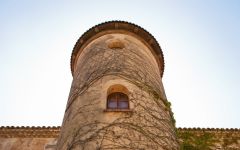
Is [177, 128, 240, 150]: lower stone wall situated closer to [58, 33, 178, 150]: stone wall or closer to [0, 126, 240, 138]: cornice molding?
[58, 33, 178, 150]: stone wall

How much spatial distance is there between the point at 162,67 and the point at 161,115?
5.25 meters

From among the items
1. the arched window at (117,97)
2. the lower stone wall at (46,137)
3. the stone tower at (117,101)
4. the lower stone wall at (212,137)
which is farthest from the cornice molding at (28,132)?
the lower stone wall at (212,137)

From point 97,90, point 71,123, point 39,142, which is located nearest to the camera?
point 71,123

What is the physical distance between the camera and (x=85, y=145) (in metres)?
6.76

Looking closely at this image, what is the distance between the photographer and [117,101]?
8.55 metres

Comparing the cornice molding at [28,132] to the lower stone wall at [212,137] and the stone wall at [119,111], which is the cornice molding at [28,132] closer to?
the stone wall at [119,111]

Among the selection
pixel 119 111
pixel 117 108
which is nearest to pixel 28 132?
pixel 117 108

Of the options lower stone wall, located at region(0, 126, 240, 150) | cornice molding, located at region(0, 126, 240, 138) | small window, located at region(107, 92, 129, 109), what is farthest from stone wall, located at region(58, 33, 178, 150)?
cornice molding, located at region(0, 126, 240, 138)

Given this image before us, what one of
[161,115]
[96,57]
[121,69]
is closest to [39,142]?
[96,57]

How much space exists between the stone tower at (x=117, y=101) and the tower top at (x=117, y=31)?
0.13ft

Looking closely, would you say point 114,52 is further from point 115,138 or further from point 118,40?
point 115,138

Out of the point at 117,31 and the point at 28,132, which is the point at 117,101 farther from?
the point at 28,132

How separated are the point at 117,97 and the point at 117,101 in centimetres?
16

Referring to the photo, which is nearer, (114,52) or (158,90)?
(158,90)
